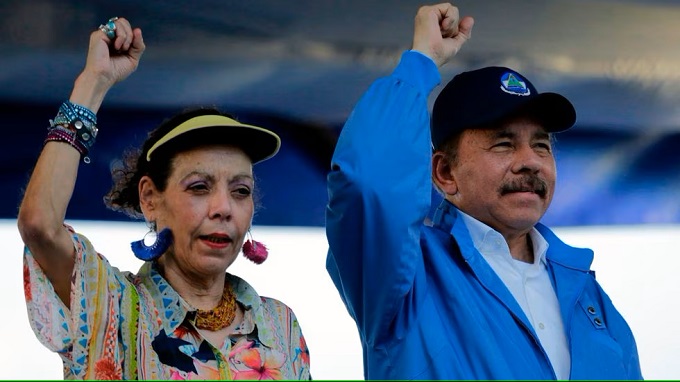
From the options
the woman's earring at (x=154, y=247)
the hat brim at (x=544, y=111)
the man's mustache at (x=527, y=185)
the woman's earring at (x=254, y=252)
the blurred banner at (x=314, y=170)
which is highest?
the blurred banner at (x=314, y=170)

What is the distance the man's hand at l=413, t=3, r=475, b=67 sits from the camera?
213cm

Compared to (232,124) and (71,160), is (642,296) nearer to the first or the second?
(232,124)

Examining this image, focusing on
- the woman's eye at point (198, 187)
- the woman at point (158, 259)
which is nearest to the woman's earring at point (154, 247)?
the woman at point (158, 259)

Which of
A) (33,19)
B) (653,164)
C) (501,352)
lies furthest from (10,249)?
(653,164)

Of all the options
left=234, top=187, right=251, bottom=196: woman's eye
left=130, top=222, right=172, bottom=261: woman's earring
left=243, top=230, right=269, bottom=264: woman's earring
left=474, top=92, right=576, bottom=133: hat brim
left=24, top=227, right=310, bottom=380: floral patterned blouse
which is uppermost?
left=474, top=92, right=576, bottom=133: hat brim

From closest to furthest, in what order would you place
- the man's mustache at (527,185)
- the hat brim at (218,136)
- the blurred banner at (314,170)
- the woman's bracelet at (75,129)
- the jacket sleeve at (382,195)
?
1. the jacket sleeve at (382,195)
2. the woman's bracelet at (75,129)
3. the man's mustache at (527,185)
4. the hat brim at (218,136)
5. the blurred banner at (314,170)

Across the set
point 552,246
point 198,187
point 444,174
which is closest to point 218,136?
point 198,187

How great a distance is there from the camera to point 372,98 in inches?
79.0

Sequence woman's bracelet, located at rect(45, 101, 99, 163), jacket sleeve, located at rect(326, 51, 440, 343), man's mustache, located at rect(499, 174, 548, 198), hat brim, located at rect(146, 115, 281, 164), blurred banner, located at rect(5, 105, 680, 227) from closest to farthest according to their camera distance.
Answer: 1. jacket sleeve, located at rect(326, 51, 440, 343)
2. woman's bracelet, located at rect(45, 101, 99, 163)
3. man's mustache, located at rect(499, 174, 548, 198)
4. hat brim, located at rect(146, 115, 281, 164)
5. blurred banner, located at rect(5, 105, 680, 227)

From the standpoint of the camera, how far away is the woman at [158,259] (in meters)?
1.98

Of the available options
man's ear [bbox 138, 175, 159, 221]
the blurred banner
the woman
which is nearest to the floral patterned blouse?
the woman

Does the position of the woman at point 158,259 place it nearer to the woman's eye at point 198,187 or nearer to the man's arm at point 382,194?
the woman's eye at point 198,187

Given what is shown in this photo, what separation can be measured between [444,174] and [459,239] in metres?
0.24

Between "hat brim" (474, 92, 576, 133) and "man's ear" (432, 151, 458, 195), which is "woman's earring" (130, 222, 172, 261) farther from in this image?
"hat brim" (474, 92, 576, 133)
